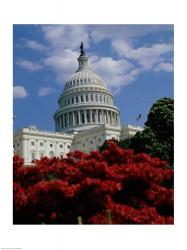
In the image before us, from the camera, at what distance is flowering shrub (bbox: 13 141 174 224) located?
927 cm

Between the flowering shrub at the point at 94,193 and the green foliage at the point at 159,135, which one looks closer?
the flowering shrub at the point at 94,193

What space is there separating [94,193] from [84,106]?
235 feet

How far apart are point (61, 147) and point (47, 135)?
327 centimetres

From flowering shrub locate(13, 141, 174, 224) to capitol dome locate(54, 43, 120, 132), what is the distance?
65.9m

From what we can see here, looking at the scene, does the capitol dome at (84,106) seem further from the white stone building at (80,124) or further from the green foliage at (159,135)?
the green foliage at (159,135)

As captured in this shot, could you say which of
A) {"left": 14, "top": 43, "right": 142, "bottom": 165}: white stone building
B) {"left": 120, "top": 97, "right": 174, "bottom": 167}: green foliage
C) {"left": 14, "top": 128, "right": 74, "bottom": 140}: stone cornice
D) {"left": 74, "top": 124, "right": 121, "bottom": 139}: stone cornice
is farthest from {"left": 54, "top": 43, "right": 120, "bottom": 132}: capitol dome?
{"left": 120, "top": 97, "right": 174, "bottom": 167}: green foliage

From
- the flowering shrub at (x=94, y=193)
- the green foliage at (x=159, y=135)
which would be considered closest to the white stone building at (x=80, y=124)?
the green foliage at (x=159, y=135)

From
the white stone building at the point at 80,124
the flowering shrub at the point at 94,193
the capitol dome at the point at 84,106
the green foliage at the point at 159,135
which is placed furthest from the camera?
the capitol dome at the point at 84,106

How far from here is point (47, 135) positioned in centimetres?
7075

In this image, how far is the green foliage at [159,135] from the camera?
20906 mm

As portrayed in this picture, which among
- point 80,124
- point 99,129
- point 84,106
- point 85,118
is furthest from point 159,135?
point 84,106
